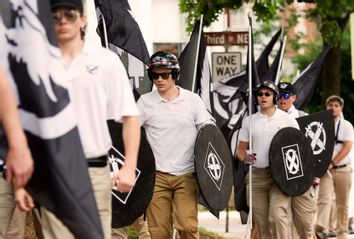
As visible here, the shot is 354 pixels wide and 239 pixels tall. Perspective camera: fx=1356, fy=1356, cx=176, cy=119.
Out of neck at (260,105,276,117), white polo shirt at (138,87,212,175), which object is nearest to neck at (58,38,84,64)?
white polo shirt at (138,87,212,175)

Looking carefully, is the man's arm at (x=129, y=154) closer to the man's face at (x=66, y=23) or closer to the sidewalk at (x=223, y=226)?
the man's face at (x=66, y=23)

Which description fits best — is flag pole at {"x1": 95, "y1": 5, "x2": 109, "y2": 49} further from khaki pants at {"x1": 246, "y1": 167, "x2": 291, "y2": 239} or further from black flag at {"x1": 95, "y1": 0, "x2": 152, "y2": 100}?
khaki pants at {"x1": 246, "y1": 167, "x2": 291, "y2": 239}

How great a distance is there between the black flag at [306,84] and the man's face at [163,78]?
265 inches

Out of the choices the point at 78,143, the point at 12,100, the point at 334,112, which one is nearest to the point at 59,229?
the point at 78,143

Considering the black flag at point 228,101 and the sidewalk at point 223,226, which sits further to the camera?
the black flag at point 228,101

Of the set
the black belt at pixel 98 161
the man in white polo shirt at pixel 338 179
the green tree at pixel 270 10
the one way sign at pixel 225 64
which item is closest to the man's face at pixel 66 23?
the black belt at pixel 98 161

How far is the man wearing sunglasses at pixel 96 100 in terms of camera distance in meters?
7.11

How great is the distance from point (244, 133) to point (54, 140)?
7.25 meters

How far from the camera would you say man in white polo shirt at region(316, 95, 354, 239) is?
688 inches

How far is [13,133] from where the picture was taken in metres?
6.16

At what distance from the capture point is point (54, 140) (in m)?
6.49

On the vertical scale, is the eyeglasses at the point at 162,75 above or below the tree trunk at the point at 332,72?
above

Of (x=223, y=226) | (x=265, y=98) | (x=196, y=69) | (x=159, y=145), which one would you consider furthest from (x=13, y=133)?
(x=223, y=226)

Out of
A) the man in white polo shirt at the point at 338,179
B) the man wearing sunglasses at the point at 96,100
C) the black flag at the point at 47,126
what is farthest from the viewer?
the man in white polo shirt at the point at 338,179
